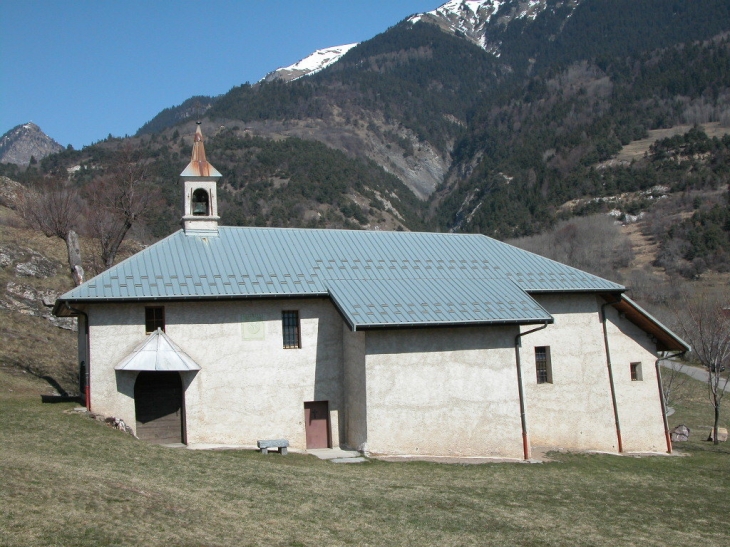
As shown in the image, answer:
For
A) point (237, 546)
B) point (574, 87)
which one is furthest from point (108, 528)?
point (574, 87)

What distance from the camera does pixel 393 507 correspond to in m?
13.7

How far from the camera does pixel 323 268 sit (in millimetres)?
23844

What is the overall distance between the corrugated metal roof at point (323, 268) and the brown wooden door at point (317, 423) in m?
3.55

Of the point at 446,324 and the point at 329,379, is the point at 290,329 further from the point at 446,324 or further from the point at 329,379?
the point at 446,324

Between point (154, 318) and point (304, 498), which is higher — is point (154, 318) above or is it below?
above

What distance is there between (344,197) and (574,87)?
87231 millimetres

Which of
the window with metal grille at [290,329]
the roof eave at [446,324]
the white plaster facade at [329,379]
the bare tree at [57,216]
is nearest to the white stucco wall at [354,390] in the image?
the white plaster facade at [329,379]

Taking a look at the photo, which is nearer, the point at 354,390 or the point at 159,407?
the point at 159,407

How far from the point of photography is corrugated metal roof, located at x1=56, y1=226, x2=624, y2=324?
70.8ft

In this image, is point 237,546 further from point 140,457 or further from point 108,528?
point 140,457

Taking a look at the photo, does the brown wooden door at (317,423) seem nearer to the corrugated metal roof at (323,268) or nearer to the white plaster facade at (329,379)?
the white plaster facade at (329,379)

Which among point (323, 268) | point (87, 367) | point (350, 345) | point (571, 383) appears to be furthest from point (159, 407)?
point (571, 383)

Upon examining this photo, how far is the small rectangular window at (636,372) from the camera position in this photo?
26422 millimetres

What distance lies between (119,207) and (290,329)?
17.8m
